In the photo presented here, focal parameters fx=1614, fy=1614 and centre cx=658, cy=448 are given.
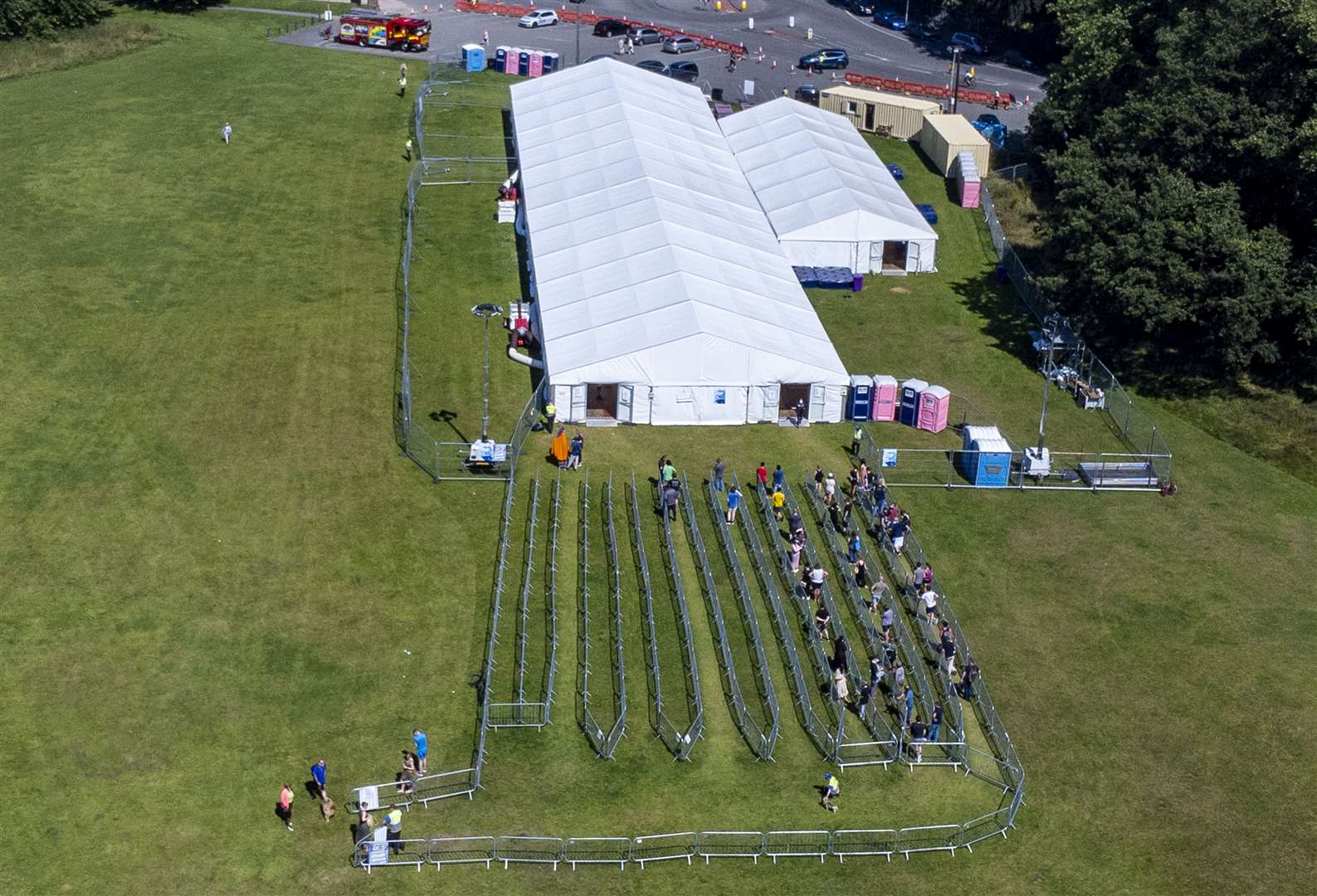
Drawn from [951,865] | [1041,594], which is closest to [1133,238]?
[1041,594]

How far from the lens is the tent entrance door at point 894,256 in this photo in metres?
74.7

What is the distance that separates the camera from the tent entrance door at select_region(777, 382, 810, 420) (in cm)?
6072

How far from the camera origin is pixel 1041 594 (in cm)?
5153

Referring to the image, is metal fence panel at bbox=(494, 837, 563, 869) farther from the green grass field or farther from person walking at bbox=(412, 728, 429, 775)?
person walking at bbox=(412, 728, 429, 775)

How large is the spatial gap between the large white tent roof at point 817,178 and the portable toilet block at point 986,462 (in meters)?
18.6

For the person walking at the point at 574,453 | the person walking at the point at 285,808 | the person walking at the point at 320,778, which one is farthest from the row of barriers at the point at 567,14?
the person walking at the point at 285,808

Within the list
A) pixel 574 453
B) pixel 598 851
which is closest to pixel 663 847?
pixel 598 851

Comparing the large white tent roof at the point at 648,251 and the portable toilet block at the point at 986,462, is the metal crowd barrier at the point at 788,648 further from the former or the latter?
the portable toilet block at the point at 986,462

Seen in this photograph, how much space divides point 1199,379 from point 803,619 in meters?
26.2

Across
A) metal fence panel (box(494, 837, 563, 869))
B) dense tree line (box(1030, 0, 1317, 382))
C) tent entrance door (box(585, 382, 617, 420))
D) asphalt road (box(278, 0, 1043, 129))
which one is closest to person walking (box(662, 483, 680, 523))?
tent entrance door (box(585, 382, 617, 420))

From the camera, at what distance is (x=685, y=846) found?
134 feet

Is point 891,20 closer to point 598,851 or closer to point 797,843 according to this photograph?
point 797,843

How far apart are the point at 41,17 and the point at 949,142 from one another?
5526 centimetres

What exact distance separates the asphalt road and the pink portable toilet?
139 ft
